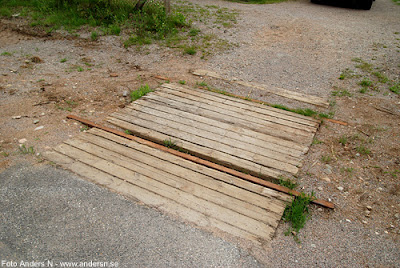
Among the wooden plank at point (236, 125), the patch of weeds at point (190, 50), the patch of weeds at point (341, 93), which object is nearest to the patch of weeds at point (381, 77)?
the patch of weeds at point (341, 93)

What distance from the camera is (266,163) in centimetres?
408

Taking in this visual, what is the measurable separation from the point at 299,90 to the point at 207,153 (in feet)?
10.2

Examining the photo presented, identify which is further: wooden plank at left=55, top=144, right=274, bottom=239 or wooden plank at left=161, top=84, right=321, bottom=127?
wooden plank at left=161, top=84, right=321, bottom=127

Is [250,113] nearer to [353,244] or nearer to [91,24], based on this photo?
[353,244]

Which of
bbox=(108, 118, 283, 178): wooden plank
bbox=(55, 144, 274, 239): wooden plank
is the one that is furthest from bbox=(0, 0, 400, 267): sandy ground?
bbox=(108, 118, 283, 178): wooden plank

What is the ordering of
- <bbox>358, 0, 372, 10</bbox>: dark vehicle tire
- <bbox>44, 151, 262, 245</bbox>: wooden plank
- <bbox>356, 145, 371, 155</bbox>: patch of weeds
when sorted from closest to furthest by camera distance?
<bbox>44, 151, 262, 245</bbox>: wooden plank
<bbox>356, 145, 371, 155</bbox>: patch of weeds
<bbox>358, 0, 372, 10</bbox>: dark vehicle tire

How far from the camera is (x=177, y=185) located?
3.65 m

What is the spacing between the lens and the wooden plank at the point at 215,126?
4398 millimetres

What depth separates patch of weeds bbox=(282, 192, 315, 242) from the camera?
317 centimetres

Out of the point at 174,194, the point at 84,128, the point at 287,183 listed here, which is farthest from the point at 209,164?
the point at 84,128

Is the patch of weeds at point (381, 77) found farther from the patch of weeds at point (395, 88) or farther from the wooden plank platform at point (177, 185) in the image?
the wooden plank platform at point (177, 185)

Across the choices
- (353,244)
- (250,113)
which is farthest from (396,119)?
(353,244)

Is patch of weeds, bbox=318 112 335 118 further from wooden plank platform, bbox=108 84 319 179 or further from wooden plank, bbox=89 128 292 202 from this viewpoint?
wooden plank, bbox=89 128 292 202

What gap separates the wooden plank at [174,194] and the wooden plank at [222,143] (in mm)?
1077
